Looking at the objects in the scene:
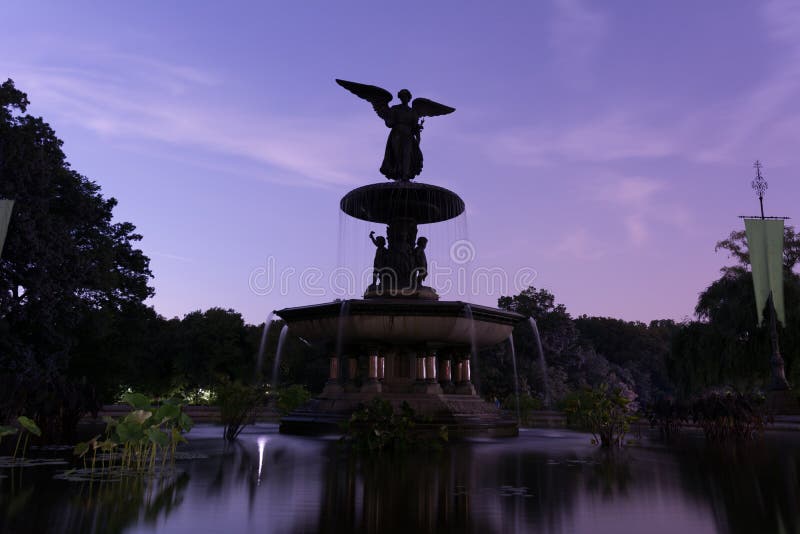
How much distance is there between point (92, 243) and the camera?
25891 millimetres

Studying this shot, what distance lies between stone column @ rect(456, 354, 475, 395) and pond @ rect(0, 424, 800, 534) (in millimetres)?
6611

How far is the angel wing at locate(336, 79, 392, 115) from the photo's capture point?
670 inches

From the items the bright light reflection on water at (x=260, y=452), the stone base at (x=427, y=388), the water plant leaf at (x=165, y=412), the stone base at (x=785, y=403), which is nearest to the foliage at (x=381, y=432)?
the bright light reflection on water at (x=260, y=452)

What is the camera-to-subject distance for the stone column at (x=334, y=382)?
14.2m

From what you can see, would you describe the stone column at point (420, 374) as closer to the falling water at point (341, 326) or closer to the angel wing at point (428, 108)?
the falling water at point (341, 326)

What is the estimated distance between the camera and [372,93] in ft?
56.6

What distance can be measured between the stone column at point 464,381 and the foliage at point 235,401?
221 inches

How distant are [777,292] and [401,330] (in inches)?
683

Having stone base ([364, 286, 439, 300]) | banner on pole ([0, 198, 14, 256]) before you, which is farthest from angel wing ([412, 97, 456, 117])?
banner on pole ([0, 198, 14, 256])

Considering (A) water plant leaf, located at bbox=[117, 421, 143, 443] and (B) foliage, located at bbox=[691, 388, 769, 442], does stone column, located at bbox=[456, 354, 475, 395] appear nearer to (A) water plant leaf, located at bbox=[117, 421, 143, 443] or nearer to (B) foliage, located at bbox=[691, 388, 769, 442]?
(B) foliage, located at bbox=[691, 388, 769, 442]

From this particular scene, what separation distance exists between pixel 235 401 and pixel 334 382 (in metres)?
3.40

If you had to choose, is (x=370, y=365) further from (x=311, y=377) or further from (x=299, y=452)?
(x=311, y=377)

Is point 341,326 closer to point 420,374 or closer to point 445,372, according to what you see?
point 420,374

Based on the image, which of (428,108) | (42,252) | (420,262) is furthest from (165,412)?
(42,252)
